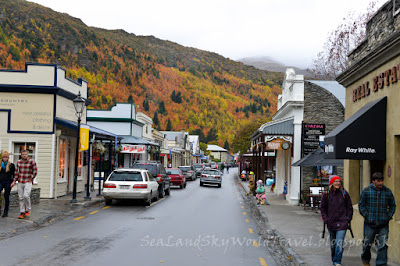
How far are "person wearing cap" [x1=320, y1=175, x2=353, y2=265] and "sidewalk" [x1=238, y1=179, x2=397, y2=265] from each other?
0.51m

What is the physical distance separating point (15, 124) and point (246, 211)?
11125mm

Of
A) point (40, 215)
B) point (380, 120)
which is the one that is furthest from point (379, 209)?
point (40, 215)

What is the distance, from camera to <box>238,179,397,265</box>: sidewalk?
8.44m

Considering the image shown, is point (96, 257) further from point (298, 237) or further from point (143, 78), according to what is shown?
point (143, 78)

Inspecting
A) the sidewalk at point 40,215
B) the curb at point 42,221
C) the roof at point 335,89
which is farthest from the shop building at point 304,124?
Result: the curb at point 42,221

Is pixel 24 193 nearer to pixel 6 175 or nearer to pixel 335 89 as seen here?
pixel 6 175

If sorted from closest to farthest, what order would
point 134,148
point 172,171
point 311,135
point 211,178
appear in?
point 311,135 → point 172,171 → point 134,148 → point 211,178

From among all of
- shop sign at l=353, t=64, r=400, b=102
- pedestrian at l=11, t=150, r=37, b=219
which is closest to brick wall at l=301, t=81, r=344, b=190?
shop sign at l=353, t=64, r=400, b=102

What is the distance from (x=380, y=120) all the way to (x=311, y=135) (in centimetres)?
1129

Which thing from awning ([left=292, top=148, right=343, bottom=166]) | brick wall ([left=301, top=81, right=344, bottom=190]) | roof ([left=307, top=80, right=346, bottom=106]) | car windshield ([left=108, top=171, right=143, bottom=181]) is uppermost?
roof ([left=307, top=80, right=346, bottom=106])

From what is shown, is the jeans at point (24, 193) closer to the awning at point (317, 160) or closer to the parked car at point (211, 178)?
the awning at point (317, 160)

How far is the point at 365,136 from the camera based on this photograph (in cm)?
903

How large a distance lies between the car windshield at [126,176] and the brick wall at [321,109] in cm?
788

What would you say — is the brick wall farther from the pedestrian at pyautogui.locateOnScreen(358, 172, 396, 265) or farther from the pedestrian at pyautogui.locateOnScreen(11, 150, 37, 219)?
the pedestrian at pyautogui.locateOnScreen(358, 172, 396, 265)
